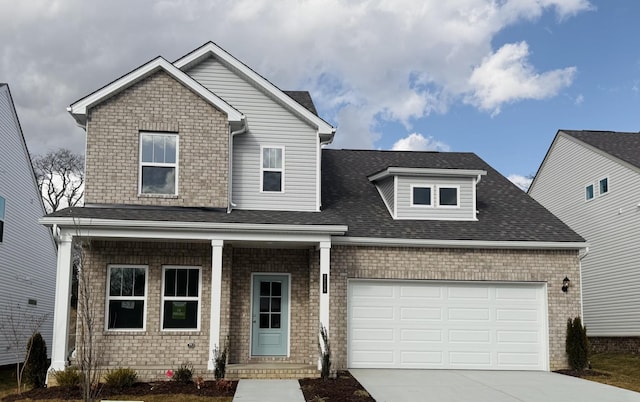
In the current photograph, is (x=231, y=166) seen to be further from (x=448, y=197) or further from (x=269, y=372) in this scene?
(x=448, y=197)

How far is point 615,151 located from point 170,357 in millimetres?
16349

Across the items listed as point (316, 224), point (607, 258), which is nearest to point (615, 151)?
point (607, 258)

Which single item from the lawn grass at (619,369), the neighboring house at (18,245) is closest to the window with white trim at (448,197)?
the lawn grass at (619,369)

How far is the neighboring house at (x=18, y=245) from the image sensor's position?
2105 cm

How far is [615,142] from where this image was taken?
23875 mm

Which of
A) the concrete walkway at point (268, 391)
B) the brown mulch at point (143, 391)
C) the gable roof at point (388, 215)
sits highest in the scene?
the gable roof at point (388, 215)

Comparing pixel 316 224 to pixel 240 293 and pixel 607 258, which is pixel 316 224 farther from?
pixel 607 258

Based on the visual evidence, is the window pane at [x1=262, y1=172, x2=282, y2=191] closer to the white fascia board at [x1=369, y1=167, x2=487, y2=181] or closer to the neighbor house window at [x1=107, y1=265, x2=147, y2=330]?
the white fascia board at [x1=369, y1=167, x2=487, y2=181]

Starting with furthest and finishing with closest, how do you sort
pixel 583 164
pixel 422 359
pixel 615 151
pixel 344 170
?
pixel 583 164 < pixel 615 151 < pixel 344 170 < pixel 422 359

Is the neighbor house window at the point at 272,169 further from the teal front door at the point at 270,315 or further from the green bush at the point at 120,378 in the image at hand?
the green bush at the point at 120,378

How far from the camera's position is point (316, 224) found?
15078mm

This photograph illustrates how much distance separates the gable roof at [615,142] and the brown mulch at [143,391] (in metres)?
15.2

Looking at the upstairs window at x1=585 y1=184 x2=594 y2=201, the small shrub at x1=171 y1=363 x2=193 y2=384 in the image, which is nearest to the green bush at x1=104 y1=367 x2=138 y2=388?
the small shrub at x1=171 y1=363 x2=193 y2=384

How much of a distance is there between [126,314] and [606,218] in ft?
53.5
